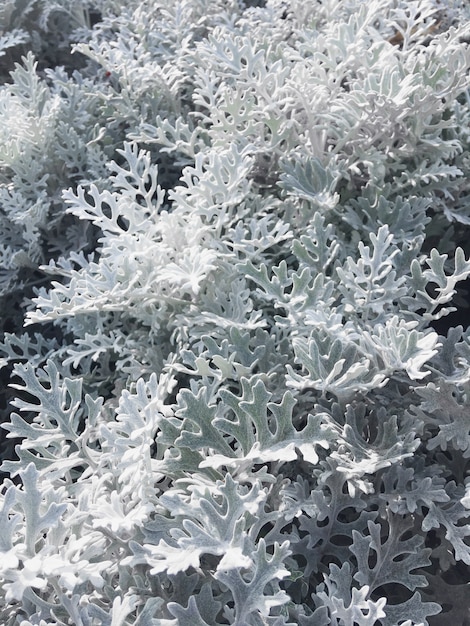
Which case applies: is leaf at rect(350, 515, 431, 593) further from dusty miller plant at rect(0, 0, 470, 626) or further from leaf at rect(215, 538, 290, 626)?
leaf at rect(215, 538, 290, 626)

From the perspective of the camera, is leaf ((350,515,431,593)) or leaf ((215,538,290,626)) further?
leaf ((350,515,431,593))

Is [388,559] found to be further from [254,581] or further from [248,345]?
[248,345]

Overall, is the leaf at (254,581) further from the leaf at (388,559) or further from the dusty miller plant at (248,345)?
the leaf at (388,559)

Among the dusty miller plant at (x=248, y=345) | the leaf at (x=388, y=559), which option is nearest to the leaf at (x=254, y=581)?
the dusty miller plant at (x=248, y=345)

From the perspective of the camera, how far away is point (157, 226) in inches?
71.5

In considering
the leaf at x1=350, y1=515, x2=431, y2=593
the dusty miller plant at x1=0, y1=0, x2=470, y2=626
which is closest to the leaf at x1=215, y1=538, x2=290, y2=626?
the dusty miller plant at x1=0, y1=0, x2=470, y2=626

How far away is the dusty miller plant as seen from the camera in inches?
50.6

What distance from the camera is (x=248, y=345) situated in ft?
5.29

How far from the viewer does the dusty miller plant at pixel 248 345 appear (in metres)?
1.28

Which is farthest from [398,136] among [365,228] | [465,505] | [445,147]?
[465,505]

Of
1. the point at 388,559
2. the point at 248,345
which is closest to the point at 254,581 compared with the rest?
the point at 388,559

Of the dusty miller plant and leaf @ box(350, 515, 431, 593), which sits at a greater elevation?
the dusty miller plant

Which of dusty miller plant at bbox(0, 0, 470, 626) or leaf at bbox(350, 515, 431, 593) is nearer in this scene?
dusty miller plant at bbox(0, 0, 470, 626)

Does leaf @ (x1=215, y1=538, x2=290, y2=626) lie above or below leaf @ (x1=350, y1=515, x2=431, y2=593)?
above
